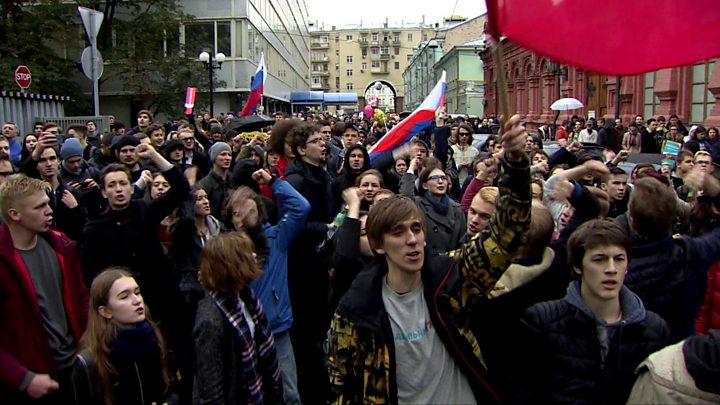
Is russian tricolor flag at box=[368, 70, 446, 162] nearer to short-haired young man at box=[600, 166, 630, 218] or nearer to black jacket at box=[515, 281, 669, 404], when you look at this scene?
short-haired young man at box=[600, 166, 630, 218]

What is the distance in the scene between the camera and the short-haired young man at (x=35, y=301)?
372 centimetres

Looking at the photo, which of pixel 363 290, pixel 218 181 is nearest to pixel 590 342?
pixel 363 290

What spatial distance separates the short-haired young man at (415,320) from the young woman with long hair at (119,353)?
121cm

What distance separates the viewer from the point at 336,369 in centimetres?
295

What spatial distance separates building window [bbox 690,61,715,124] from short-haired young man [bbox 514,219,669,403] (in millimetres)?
19925

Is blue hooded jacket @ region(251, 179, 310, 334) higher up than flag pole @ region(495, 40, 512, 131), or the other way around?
flag pole @ region(495, 40, 512, 131)

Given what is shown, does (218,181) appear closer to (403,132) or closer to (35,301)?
(403,132)

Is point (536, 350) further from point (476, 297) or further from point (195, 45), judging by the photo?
point (195, 45)

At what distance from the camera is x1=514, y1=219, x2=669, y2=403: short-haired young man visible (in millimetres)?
2939

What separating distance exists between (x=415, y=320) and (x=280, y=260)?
7.47ft

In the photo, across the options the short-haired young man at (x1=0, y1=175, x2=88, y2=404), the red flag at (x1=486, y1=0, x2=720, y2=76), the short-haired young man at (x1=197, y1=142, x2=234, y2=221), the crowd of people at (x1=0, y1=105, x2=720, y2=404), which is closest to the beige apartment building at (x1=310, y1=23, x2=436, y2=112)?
the short-haired young man at (x1=197, y1=142, x2=234, y2=221)

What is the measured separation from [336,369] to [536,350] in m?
0.87

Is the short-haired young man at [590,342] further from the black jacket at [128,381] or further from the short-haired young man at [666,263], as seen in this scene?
the black jacket at [128,381]

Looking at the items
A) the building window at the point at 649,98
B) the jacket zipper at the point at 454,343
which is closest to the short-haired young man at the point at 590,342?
the jacket zipper at the point at 454,343
